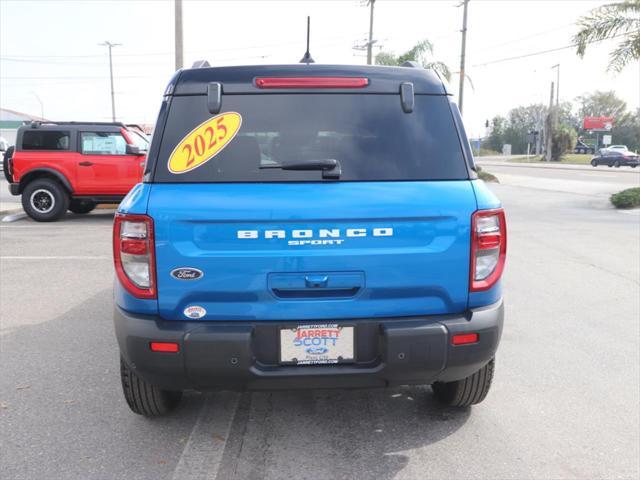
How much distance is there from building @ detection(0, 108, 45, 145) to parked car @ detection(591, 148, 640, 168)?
230 ft

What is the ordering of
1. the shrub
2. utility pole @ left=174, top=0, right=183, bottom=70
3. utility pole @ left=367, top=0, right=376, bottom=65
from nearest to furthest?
the shrub → utility pole @ left=174, top=0, right=183, bottom=70 → utility pole @ left=367, top=0, right=376, bottom=65

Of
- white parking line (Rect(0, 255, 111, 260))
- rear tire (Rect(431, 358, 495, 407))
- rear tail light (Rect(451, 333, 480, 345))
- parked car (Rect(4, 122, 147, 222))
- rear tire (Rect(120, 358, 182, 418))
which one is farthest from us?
parked car (Rect(4, 122, 147, 222))

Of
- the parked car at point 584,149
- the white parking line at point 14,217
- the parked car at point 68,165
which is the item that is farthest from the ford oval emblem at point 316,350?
the parked car at point 584,149

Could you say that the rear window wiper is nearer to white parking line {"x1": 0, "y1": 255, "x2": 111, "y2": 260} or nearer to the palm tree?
white parking line {"x1": 0, "y1": 255, "x2": 111, "y2": 260}

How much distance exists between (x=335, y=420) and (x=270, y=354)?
922 millimetres

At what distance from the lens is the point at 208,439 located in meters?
3.19

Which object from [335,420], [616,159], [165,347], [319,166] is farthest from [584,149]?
[165,347]

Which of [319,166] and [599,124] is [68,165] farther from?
[599,124]

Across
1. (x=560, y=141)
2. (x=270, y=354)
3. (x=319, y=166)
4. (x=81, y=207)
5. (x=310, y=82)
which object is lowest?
(x=81, y=207)

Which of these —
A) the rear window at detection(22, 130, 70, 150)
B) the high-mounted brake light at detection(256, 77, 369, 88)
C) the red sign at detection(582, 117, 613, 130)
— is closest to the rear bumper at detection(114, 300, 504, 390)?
the high-mounted brake light at detection(256, 77, 369, 88)

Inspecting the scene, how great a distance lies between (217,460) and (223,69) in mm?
1986

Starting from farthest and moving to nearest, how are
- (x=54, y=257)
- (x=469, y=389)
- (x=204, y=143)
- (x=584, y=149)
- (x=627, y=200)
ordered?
(x=584, y=149) < (x=627, y=200) < (x=54, y=257) < (x=469, y=389) < (x=204, y=143)

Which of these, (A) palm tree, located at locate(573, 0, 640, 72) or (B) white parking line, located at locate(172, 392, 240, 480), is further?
(A) palm tree, located at locate(573, 0, 640, 72)

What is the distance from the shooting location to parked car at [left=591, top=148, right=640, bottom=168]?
46.8 metres
